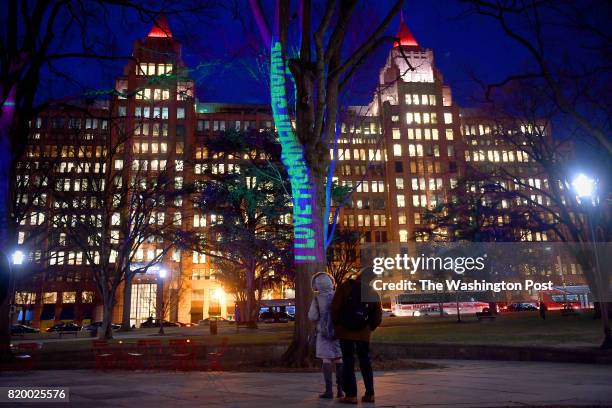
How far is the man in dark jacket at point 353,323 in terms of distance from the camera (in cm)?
642

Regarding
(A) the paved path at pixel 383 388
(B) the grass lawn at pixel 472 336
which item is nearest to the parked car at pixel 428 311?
(B) the grass lawn at pixel 472 336

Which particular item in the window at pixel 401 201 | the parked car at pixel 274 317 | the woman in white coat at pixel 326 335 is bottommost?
the parked car at pixel 274 317

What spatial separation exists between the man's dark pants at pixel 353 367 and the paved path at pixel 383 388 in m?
0.26

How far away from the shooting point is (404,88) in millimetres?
106562

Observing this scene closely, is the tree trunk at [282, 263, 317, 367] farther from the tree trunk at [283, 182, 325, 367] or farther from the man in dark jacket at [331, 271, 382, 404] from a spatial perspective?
the man in dark jacket at [331, 271, 382, 404]

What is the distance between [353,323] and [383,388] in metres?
1.88

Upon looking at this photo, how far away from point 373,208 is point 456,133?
23.7 meters

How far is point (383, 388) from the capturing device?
302 inches

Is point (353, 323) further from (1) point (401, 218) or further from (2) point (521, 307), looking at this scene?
(1) point (401, 218)

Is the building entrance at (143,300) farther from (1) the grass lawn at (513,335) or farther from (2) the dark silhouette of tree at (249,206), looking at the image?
(1) the grass lawn at (513,335)

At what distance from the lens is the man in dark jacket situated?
642cm

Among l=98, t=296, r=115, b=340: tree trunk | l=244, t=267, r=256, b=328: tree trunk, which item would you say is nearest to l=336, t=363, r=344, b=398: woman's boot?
l=98, t=296, r=115, b=340: tree trunk

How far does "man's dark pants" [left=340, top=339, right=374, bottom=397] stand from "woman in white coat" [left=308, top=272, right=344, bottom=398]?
0.16 meters

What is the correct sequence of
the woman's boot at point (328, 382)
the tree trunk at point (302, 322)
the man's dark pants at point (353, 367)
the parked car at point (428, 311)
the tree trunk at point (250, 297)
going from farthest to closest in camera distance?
the parked car at point (428, 311)
the tree trunk at point (250, 297)
the tree trunk at point (302, 322)
the woman's boot at point (328, 382)
the man's dark pants at point (353, 367)
